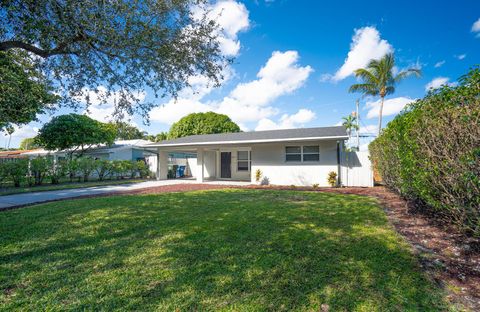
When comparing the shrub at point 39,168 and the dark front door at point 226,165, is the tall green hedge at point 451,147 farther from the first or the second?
the shrub at point 39,168

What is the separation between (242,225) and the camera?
5.08 m

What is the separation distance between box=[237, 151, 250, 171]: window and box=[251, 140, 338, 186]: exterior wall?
368cm

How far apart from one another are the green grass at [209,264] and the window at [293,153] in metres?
7.65

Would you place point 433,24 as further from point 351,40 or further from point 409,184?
point 409,184

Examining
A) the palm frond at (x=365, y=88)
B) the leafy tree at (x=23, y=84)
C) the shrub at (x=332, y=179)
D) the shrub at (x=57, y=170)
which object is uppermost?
the palm frond at (x=365, y=88)

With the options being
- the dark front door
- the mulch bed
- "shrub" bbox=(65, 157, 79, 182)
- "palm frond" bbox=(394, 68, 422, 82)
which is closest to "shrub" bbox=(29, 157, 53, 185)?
"shrub" bbox=(65, 157, 79, 182)

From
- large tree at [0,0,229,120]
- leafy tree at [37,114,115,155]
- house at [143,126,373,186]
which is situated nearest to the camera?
large tree at [0,0,229,120]

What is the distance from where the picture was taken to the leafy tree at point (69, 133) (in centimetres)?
2127

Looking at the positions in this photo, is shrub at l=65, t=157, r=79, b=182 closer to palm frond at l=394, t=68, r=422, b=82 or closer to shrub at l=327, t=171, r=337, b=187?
shrub at l=327, t=171, r=337, b=187

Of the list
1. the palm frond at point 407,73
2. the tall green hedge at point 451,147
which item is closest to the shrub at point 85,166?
the tall green hedge at point 451,147

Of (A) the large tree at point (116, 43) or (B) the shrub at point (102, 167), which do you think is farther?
(B) the shrub at point (102, 167)

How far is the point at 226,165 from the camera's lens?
19.1 metres

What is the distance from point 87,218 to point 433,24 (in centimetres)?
1502

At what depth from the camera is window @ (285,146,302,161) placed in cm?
1341
